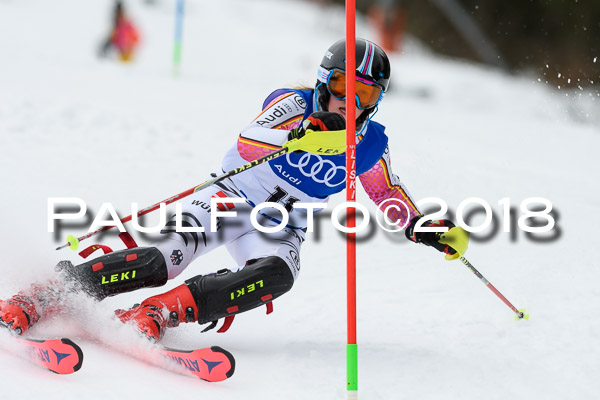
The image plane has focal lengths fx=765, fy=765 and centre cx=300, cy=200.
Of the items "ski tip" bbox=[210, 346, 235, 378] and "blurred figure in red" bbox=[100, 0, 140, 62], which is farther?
"blurred figure in red" bbox=[100, 0, 140, 62]

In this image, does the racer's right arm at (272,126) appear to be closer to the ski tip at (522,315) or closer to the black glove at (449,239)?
the black glove at (449,239)

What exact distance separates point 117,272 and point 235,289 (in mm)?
512

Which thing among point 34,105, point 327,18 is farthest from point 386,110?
point 327,18

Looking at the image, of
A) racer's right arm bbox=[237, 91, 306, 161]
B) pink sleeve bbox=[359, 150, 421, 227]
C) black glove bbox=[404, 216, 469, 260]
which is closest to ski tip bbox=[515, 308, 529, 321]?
black glove bbox=[404, 216, 469, 260]

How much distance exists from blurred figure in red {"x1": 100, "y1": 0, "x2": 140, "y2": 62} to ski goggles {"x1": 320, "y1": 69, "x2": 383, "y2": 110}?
1213cm

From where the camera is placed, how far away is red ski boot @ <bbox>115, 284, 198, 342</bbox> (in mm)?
3082

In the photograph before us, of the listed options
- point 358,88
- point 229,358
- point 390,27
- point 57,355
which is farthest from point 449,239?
point 390,27

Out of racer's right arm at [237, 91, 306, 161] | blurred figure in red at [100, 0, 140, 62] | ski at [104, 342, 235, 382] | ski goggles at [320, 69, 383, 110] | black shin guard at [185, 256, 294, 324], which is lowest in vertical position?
ski at [104, 342, 235, 382]

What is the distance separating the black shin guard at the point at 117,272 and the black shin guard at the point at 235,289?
0.59ft

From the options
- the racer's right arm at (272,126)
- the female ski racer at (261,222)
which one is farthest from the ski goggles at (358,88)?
the racer's right arm at (272,126)

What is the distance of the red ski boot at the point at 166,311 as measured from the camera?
3082 mm

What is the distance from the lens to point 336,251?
16.8ft

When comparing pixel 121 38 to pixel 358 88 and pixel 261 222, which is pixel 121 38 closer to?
pixel 261 222

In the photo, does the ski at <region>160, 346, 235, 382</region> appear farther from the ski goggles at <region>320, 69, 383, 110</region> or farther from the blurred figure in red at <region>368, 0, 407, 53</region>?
the blurred figure in red at <region>368, 0, 407, 53</region>
